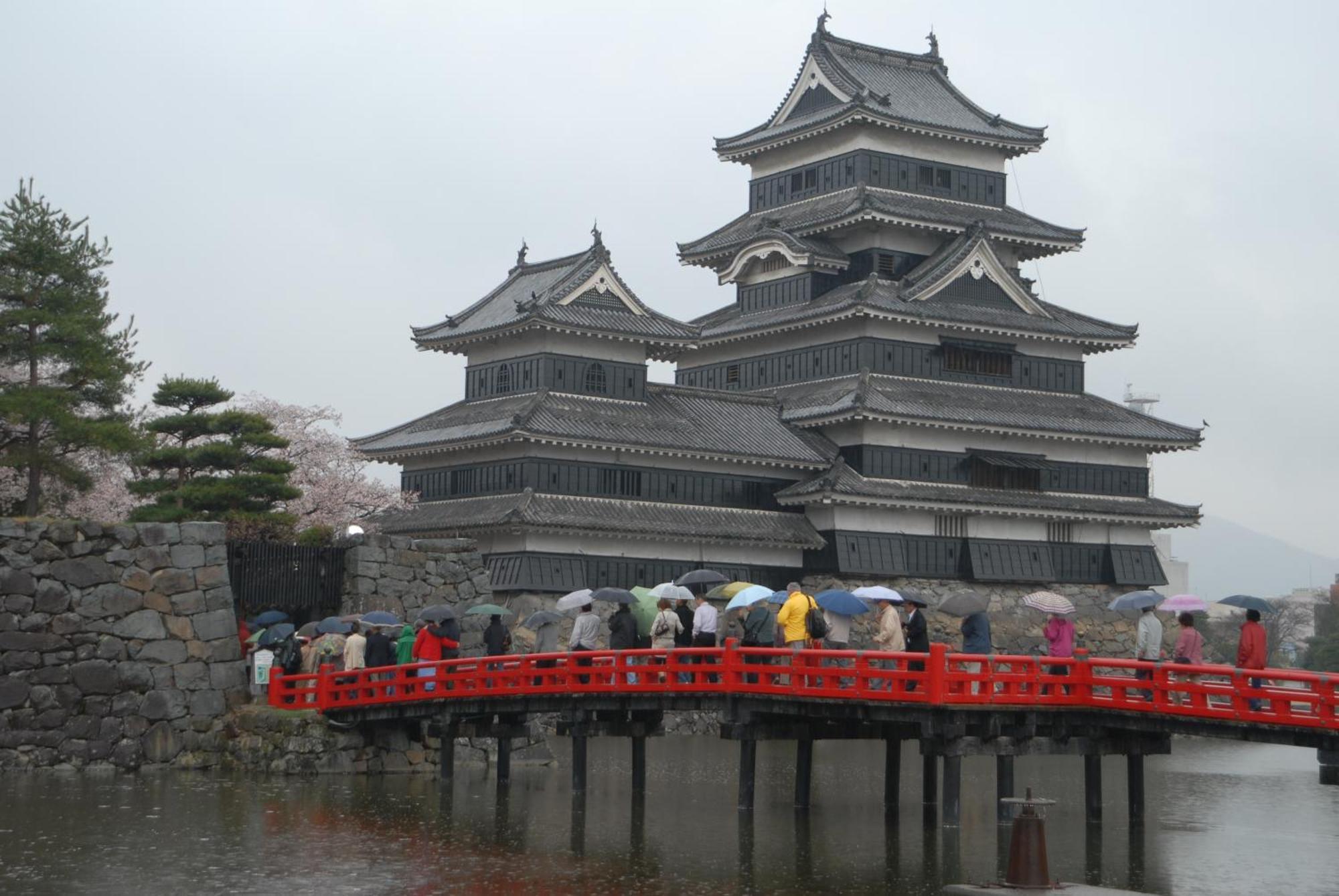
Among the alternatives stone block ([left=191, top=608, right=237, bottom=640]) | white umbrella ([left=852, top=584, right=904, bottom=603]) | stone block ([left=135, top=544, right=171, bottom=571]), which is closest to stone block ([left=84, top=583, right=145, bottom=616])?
stone block ([left=135, top=544, right=171, bottom=571])

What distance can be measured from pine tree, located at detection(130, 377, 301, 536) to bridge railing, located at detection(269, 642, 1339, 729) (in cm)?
1120

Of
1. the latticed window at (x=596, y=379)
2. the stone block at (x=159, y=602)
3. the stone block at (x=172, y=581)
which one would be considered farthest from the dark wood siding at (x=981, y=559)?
the stone block at (x=159, y=602)

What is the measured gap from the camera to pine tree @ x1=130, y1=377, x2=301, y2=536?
44.2 m

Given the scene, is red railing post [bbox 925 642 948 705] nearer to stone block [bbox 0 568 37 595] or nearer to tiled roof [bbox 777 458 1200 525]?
stone block [bbox 0 568 37 595]

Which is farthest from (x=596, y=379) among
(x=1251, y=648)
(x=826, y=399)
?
(x=1251, y=648)

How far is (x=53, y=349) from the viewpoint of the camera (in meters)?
43.3

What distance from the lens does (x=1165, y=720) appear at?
87.0ft

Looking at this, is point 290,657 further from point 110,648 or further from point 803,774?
point 803,774

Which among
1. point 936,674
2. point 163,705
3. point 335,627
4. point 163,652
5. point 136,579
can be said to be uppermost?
point 136,579

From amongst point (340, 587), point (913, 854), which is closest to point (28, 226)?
point (340, 587)

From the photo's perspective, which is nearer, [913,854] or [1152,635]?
[913,854]

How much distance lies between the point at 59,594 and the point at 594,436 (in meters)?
20.7

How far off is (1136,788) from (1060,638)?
3.39m

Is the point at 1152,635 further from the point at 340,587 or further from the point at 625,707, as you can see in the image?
the point at 340,587
